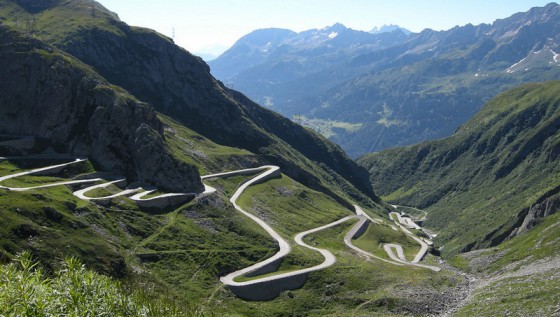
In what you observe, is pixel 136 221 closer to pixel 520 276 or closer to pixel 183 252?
pixel 183 252

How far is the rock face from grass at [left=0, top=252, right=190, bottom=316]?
123m

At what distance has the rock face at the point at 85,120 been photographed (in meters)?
176

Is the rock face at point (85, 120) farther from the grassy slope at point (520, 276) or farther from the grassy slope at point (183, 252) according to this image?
the grassy slope at point (520, 276)

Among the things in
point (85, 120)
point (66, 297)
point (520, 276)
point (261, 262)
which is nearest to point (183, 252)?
point (261, 262)

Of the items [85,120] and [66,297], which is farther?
[85,120]

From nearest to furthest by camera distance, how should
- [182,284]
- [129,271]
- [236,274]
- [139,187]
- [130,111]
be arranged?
[129,271] → [182,284] → [236,274] → [139,187] → [130,111]

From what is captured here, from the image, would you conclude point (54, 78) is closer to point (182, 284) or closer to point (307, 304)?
point (182, 284)

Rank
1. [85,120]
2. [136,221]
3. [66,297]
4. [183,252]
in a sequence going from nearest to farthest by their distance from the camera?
[66,297] < [183,252] < [136,221] < [85,120]

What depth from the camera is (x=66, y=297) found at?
4650 centimetres

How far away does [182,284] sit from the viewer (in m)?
127

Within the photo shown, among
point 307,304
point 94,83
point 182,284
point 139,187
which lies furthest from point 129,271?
point 94,83

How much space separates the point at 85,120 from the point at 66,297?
143632mm

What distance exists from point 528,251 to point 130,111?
13038 cm

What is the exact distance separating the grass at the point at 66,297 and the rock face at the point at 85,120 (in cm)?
12335
